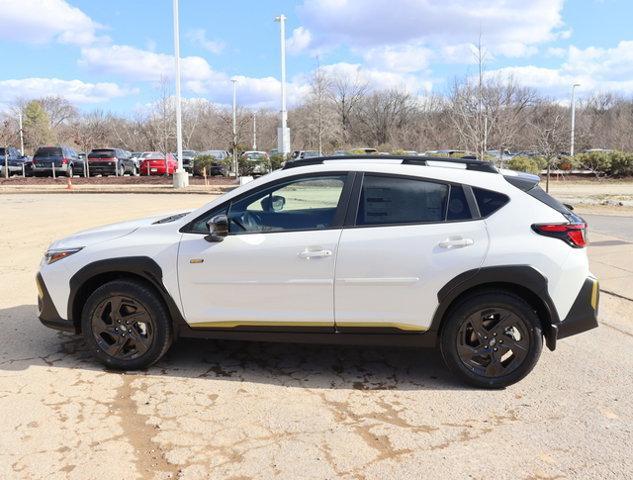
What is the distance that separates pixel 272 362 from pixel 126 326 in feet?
3.93

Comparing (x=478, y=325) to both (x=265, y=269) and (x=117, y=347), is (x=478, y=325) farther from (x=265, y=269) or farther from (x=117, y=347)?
(x=117, y=347)

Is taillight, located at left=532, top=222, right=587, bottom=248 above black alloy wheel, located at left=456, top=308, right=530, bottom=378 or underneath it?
above

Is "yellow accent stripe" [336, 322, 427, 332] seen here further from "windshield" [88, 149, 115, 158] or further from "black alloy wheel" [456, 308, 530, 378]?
"windshield" [88, 149, 115, 158]

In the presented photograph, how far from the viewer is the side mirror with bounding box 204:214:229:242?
4082mm

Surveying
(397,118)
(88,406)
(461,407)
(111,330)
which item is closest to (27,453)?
(88,406)

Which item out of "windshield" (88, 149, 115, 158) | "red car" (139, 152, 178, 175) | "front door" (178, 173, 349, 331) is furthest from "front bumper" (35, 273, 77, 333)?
"windshield" (88, 149, 115, 158)

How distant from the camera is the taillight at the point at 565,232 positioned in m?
4.00

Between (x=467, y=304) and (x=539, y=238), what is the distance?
68cm

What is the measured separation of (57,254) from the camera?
4508 millimetres

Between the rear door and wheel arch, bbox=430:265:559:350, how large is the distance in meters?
0.06

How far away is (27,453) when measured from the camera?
3.25 meters

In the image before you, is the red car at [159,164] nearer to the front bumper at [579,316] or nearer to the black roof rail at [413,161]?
the black roof rail at [413,161]

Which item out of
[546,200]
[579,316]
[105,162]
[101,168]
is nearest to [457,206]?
[546,200]

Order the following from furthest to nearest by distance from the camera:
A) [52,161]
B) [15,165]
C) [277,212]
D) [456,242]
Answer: [15,165] → [52,161] → [277,212] → [456,242]
